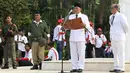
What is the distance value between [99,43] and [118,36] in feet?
20.9

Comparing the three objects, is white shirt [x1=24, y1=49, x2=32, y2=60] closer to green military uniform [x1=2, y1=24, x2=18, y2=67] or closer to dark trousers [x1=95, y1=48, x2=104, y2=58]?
dark trousers [x1=95, y1=48, x2=104, y2=58]

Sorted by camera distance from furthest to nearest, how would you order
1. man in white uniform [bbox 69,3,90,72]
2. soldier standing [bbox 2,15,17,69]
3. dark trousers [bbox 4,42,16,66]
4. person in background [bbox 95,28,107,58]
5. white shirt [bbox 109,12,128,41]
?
person in background [bbox 95,28,107,58] < dark trousers [bbox 4,42,16,66] < soldier standing [bbox 2,15,17,69] < man in white uniform [bbox 69,3,90,72] < white shirt [bbox 109,12,128,41]

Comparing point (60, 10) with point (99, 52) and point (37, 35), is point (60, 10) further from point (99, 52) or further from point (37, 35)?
point (37, 35)

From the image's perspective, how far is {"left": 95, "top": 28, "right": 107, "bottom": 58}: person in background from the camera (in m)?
17.9

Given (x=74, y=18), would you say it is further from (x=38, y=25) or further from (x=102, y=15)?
(x=102, y=15)

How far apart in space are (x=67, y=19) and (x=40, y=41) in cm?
218

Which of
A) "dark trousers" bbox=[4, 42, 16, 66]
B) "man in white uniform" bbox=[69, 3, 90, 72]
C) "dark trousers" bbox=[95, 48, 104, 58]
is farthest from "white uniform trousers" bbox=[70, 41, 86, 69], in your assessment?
"dark trousers" bbox=[95, 48, 104, 58]

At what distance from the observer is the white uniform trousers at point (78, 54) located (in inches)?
458

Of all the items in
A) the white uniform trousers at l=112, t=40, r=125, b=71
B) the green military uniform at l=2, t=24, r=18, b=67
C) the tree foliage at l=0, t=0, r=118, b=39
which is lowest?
the white uniform trousers at l=112, t=40, r=125, b=71

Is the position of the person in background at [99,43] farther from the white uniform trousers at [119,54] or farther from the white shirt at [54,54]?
the white uniform trousers at [119,54]

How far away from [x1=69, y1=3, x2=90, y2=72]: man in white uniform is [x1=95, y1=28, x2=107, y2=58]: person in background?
6.18 metres

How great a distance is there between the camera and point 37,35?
44.9ft

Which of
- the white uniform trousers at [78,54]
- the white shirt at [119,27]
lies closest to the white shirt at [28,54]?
the white uniform trousers at [78,54]

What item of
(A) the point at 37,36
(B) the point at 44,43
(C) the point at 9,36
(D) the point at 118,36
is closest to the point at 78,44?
(D) the point at 118,36
